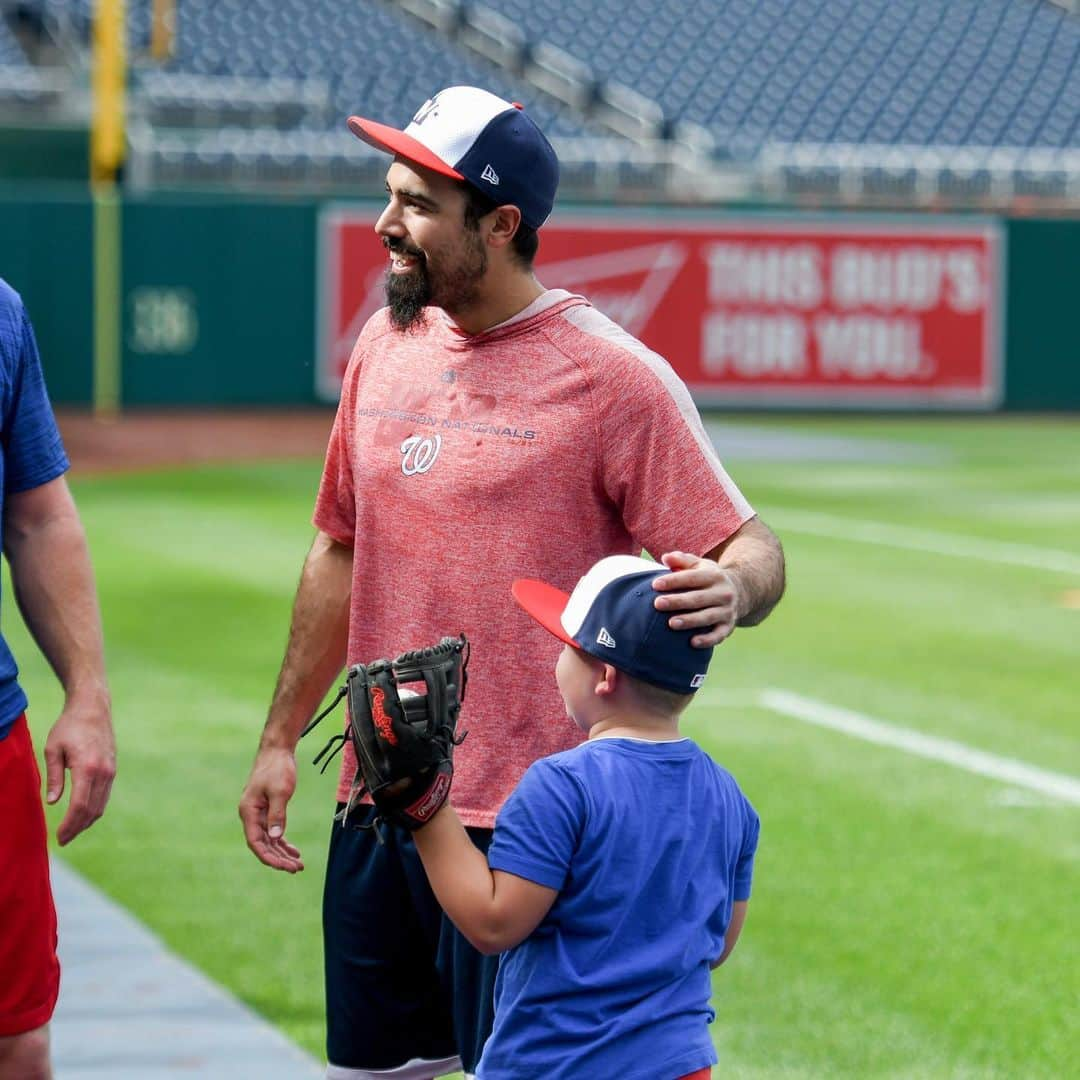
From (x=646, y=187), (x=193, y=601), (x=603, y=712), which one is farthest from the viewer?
(x=646, y=187)

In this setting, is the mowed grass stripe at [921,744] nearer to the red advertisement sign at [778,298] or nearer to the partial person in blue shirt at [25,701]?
the partial person in blue shirt at [25,701]

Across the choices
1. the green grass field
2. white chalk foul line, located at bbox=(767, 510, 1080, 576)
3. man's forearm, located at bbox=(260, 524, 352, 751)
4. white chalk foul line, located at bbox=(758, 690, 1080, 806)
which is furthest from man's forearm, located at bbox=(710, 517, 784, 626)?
white chalk foul line, located at bbox=(767, 510, 1080, 576)

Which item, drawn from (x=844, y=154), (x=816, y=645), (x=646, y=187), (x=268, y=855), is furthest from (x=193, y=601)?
(x=844, y=154)

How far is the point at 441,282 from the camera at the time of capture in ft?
11.8

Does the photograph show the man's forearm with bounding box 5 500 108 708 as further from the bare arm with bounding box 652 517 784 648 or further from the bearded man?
the bare arm with bounding box 652 517 784 648

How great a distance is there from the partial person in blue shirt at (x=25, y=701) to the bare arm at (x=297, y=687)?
0.89 ft

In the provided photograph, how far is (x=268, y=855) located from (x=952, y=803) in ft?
15.6

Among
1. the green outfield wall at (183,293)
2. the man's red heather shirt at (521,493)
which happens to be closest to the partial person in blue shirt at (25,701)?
the man's red heather shirt at (521,493)

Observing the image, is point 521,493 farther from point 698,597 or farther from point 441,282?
point 698,597

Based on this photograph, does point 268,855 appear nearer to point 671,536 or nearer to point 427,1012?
point 427,1012

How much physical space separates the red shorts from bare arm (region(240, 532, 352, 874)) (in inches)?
15.3

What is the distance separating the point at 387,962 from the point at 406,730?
2.92ft

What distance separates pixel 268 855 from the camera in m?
3.90

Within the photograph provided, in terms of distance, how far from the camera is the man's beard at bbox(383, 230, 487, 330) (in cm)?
360
